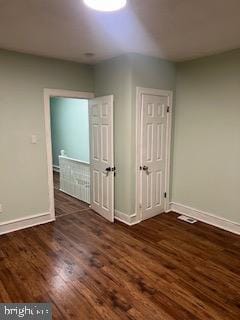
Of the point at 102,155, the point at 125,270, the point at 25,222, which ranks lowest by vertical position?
the point at 125,270

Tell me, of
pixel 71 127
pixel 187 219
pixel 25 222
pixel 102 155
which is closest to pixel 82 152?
pixel 71 127

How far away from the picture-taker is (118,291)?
2240 millimetres

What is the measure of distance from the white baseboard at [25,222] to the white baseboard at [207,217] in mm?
2144

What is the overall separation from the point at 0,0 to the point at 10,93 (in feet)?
5.09

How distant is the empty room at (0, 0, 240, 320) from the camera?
2.09m

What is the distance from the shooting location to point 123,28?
7.73ft

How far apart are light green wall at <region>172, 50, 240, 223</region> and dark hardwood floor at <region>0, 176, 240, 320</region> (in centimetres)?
50

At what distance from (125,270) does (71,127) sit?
4113 millimetres

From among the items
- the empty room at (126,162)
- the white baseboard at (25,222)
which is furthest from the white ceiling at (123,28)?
the white baseboard at (25,222)

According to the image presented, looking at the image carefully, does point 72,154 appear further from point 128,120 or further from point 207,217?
point 207,217

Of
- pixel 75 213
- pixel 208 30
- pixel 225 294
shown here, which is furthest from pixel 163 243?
pixel 208 30

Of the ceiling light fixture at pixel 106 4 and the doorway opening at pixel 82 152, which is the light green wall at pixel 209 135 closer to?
the doorway opening at pixel 82 152

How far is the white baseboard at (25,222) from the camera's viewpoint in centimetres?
339

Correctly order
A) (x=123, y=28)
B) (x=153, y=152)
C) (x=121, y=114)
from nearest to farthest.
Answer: (x=123, y=28), (x=121, y=114), (x=153, y=152)
